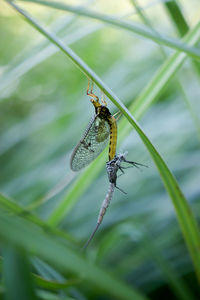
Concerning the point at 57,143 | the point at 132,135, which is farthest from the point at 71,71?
the point at 132,135

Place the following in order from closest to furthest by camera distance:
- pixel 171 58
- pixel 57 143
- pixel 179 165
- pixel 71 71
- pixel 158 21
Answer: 1. pixel 171 58
2. pixel 179 165
3. pixel 57 143
4. pixel 158 21
5. pixel 71 71

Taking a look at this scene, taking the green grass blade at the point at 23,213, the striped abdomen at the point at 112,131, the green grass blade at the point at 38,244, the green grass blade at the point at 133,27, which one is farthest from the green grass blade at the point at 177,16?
the green grass blade at the point at 38,244

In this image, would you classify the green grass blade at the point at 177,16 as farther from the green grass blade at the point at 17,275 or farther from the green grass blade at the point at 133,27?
the green grass blade at the point at 17,275

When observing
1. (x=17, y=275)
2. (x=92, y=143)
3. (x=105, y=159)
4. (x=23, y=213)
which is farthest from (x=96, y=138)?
(x=17, y=275)

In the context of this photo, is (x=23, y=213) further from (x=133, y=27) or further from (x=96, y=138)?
(x=133, y=27)

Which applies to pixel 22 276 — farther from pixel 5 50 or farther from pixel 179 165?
pixel 5 50

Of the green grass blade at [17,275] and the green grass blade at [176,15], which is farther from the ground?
the green grass blade at [176,15]

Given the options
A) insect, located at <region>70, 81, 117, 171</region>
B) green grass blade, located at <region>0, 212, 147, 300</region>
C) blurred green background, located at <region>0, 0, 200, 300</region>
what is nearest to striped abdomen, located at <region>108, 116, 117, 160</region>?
insect, located at <region>70, 81, 117, 171</region>

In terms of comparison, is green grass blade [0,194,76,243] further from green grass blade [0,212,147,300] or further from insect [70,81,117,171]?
green grass blade [0,212,147,300]
